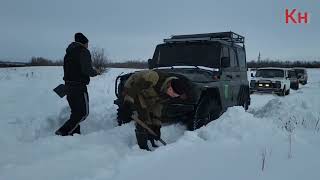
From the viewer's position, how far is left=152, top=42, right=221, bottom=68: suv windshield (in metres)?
8.43

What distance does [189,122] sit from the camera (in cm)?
731

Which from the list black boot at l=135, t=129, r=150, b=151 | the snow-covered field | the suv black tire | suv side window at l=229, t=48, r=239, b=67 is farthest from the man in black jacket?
suv side window at l=229, t=48, r=239, b=67

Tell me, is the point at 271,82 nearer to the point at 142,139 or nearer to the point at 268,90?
the point at 268,90

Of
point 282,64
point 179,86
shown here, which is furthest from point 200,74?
point 282,64

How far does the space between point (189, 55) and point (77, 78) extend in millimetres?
2598

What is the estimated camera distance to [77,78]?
705 centimetres

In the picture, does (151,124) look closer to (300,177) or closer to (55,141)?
(55,141)

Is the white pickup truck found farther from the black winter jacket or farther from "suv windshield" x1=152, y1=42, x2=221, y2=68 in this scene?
the black winter jacket

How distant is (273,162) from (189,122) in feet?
9.14

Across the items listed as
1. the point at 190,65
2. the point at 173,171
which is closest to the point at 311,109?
the point at 190,65

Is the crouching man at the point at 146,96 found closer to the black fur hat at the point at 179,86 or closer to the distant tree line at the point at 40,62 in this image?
the black fur hat at the point at 179,86

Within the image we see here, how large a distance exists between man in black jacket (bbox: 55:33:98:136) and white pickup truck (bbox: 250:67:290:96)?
47.8 ft

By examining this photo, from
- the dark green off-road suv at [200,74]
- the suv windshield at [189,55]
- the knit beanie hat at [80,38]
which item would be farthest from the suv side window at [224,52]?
the knit beanie hat at [80,38]

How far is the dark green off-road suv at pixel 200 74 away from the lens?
23.6 feet
